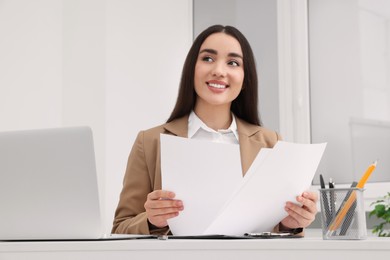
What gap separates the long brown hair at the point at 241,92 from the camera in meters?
2.14

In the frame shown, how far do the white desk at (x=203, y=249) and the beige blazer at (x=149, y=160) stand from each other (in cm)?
84

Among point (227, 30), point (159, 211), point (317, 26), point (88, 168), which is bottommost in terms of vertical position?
point (159, 211)

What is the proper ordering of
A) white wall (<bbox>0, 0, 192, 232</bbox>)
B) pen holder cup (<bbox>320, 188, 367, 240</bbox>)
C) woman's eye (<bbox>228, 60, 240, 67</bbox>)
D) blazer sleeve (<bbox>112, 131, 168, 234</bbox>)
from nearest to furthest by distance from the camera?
pen holder cup (<bbox>320, 188, 367, 240</bbox>)
blazer sleeve (<bbox>112, 131, 168, 234</bbox>)
woman's eye (<bbox>228, 60, 240, 67</bbox>)
white wall (<bbox>0, 0, 192, 232</bbox>)

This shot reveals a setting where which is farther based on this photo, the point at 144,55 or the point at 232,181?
the point at 144,55

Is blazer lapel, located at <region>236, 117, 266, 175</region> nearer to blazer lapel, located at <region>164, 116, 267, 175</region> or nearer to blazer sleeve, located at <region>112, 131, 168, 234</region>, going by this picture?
blazer lapel, located at <region>164, 116, 267, 175</region>

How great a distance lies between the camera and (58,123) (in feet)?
11.9

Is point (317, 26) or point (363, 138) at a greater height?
point (317, 26)

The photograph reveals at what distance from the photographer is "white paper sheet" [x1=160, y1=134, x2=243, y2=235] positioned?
54.7 inches

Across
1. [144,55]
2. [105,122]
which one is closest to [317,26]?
[144,55]

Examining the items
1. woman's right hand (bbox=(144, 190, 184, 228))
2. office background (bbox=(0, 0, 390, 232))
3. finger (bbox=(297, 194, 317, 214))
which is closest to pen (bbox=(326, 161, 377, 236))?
finger (bbox=(297, 194, 317, 214))

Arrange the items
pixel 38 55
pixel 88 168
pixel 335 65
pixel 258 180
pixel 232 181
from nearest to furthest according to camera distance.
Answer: pixel 88 168
pixel 258 180
pixel 232 181
pixel 38 55
pixel 335 65

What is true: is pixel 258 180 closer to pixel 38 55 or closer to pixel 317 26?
pixel 38 55

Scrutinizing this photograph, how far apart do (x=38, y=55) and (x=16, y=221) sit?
7.78ft

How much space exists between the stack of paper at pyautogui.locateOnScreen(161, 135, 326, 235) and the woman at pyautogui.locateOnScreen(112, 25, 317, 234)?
22.7 inches
